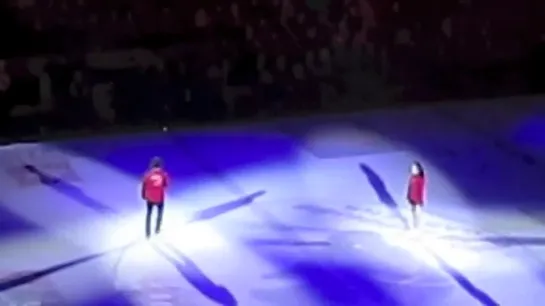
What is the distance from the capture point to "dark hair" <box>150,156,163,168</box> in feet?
3.88

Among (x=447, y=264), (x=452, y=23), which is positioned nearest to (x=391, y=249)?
(x=447, y=264)

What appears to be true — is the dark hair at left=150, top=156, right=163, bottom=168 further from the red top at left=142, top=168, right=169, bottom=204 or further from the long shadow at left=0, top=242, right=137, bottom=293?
the long shadow at left=0, top=242, right=137, bottom=293

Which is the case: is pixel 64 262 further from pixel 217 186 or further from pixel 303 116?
pixel 303 116

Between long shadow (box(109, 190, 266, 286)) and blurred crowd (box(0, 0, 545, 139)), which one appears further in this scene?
blurred crowd (box(0, 0, 545, 139))

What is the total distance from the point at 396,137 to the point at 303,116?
0.13 meters

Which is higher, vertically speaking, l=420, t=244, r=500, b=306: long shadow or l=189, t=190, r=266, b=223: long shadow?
l=189, t=190, r=266, b=223: long shadow

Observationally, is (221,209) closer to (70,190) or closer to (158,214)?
(158,214)

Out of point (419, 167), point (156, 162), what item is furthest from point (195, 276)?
point (419, 167)

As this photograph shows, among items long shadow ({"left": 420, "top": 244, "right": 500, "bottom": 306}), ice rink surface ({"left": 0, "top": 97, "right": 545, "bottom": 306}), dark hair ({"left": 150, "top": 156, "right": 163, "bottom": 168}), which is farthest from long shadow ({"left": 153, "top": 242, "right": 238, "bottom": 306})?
long shadow ({"left": 420, "top": 244, "right": 500, "bottom": 306})

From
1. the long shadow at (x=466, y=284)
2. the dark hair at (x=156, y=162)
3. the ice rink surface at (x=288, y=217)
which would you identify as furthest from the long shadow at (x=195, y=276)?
the long shadow at (x=466, y=284)

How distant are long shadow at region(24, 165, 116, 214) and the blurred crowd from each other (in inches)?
3.5

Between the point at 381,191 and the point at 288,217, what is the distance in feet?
0.43

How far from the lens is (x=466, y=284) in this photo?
40.9 inches

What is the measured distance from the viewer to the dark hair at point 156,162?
1184 millimetres
